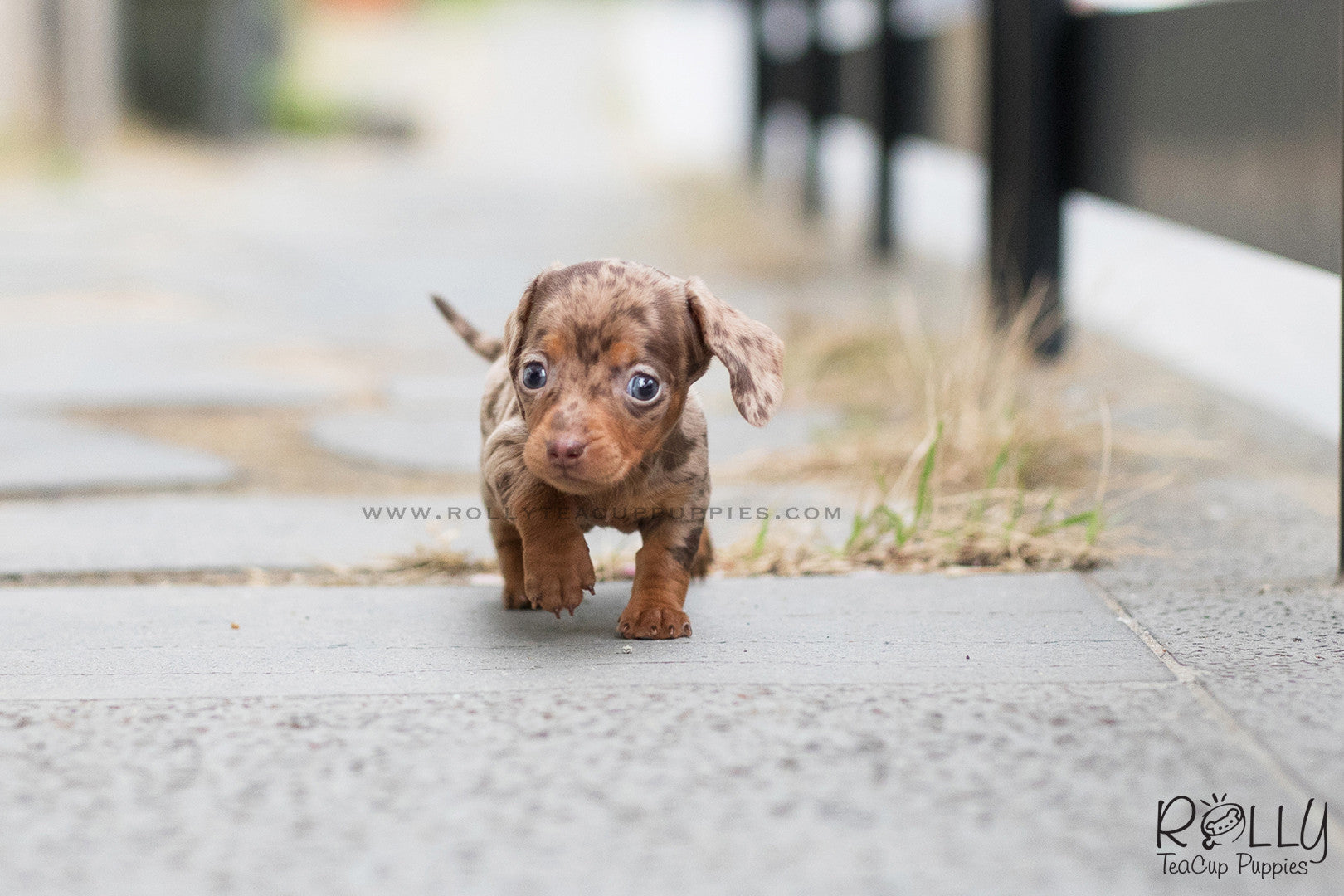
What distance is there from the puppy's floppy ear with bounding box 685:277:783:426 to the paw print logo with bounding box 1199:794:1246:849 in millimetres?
768

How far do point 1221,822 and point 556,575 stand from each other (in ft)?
3.05

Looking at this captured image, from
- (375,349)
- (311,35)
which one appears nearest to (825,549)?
(375,349)

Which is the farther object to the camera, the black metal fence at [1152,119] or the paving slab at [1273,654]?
the black metal fence at [1152,119]

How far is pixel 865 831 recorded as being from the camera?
1.59 metres

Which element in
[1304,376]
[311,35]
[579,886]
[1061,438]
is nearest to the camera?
[579,886]

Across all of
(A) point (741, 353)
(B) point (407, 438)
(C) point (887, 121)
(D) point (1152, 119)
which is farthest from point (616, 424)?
(C) point (887, 121)

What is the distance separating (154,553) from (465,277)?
12.3 feet

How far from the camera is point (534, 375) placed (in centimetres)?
210

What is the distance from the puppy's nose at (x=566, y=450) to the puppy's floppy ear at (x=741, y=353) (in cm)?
25

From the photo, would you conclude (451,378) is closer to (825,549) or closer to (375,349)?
(375,349)

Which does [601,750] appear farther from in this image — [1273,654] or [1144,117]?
[1144,117]

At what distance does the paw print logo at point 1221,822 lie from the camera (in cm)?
157

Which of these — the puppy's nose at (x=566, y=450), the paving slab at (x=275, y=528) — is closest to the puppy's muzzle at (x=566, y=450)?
the puppy's nose at (x=566, y=450)

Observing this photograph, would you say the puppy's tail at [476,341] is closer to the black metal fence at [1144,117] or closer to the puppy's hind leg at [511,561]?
the puppy's hind leg at [511,561]
